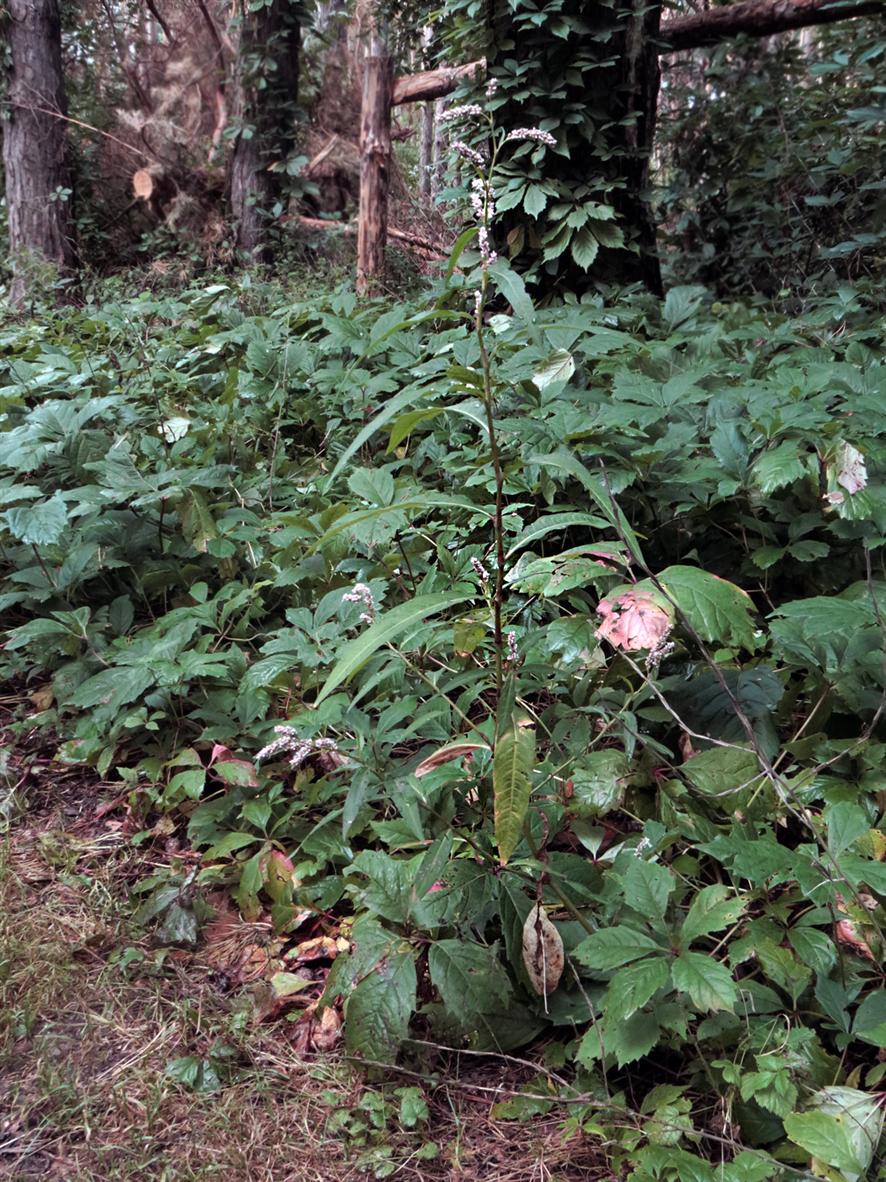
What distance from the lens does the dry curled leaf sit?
140 cm

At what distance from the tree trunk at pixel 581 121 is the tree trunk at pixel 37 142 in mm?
4783

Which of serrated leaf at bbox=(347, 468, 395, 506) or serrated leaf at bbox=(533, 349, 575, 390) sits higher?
serrated leaf at bbox=(533, 349, 575, 390)

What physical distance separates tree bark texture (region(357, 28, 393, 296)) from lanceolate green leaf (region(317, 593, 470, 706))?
4.62 m

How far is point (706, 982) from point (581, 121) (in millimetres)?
3984

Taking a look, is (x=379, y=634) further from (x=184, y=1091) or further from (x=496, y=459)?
(x=184, y=1091)

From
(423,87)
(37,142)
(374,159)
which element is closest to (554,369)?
(374,159)

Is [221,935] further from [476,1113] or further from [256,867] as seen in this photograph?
[476,1113]

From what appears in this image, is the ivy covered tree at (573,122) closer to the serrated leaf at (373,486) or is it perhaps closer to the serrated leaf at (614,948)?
the serrated leaf at (373,486)

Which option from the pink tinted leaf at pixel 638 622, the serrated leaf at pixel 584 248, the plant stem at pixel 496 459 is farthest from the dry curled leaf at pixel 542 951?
the serrated leaf at pixel 584 248

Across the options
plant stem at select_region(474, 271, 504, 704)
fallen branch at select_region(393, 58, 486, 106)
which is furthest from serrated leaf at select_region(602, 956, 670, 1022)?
fallen branch at select_region(393, 58, 486, 106)

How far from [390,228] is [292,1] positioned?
2.15m

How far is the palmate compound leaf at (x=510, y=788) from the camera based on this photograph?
4.01ft

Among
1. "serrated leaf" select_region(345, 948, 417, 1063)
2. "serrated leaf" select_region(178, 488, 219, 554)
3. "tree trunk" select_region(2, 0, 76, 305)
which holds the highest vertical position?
"tree trunk" select_region(2, 0, 76, 305)

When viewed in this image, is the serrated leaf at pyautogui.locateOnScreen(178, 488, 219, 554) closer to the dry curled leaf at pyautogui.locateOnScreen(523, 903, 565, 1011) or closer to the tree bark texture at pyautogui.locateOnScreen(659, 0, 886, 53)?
the dry curled leaf at pyautogui.locateOnScreen(523, 903, 565, 1011)
